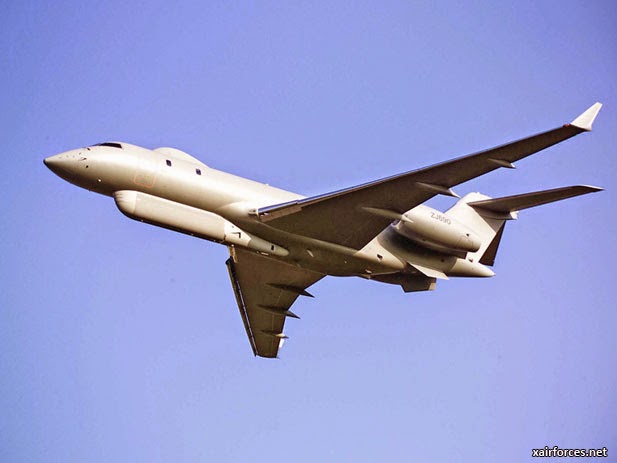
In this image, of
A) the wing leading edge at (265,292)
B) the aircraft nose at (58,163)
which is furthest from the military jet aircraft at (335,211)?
the wing leading edge at (265,292)

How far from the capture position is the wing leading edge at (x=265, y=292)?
22719 mm

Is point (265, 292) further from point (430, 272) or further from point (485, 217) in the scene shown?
point (485, 217)

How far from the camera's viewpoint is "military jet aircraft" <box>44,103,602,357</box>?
17.8 m

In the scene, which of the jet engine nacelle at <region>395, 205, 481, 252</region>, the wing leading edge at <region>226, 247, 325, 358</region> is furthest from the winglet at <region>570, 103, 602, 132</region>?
the wing leading edge at <region>226, 247, 325, 358</region>

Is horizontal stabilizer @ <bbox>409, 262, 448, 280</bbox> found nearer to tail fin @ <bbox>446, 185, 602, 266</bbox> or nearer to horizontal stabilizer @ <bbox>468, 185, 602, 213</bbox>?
tail fin @ <bbox>446, 185, 602, 266</bbox>

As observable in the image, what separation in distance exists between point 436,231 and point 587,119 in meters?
5.18

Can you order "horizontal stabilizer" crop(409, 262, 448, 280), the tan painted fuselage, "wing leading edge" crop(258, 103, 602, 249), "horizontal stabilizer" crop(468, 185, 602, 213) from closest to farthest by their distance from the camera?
"wing leading edge" crop(258, 103, 602, 249) < "horizontal stabilizer" crop(468, 185, 602, 213) < the tan painted fuselage < "horizontal stabilizer" crop(409, 262, 448, 280)

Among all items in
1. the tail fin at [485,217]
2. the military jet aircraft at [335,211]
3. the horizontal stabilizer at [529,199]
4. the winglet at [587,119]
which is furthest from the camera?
the tail fin at [485,217]

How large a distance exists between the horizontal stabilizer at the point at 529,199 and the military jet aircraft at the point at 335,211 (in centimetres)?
3

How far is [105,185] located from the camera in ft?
59.3

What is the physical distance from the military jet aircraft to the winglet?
19 centimetres

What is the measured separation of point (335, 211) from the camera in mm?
18656

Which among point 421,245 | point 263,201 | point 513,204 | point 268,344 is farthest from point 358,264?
point 268,344

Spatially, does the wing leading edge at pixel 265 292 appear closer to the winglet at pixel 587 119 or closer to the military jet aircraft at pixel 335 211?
the military jet aircraft at pixel 335 211
